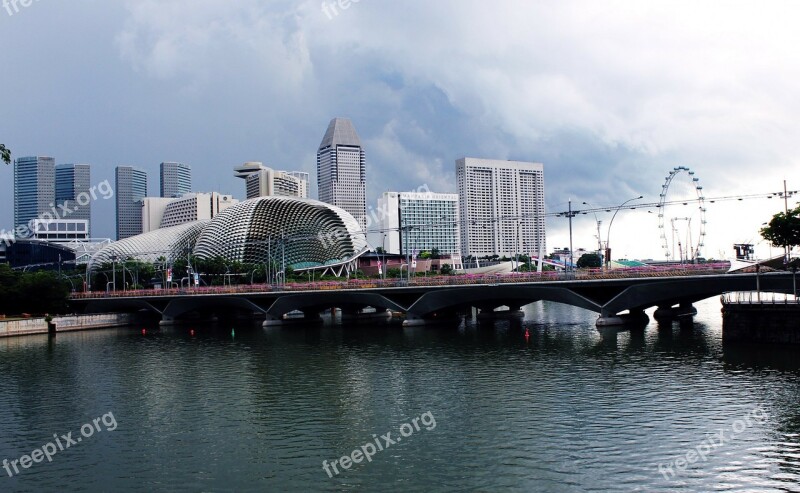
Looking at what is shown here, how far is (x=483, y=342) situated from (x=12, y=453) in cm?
3765

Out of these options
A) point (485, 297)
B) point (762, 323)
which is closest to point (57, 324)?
point (485, 297)

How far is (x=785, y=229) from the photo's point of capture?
47.4 meters

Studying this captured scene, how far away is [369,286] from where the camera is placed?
7581 centimetres

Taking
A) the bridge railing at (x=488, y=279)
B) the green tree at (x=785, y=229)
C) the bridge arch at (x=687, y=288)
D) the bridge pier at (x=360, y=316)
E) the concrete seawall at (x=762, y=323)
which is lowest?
the bridge pier at (x=360, y=316)

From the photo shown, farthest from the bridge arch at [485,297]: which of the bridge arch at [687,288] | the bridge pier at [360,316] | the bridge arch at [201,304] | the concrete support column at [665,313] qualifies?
the bridge arch at [201,304]

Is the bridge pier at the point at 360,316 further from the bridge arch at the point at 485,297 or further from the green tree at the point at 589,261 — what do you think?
the green tree at the point at 589,261

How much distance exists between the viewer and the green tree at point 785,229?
47188 mm

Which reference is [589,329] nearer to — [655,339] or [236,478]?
[655,339]

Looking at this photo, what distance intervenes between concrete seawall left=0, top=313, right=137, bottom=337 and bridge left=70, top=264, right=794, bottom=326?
4.19 metres

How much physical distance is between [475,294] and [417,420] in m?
40.4

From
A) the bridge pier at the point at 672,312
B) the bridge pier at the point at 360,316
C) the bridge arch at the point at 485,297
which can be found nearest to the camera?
the bridge arch at the point at 485,297

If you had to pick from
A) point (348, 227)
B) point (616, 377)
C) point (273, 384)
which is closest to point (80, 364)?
point (273, 384)

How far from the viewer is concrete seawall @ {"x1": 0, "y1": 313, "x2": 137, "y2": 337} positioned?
73438 millimetres

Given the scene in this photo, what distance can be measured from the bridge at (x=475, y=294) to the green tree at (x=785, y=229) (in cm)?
270
